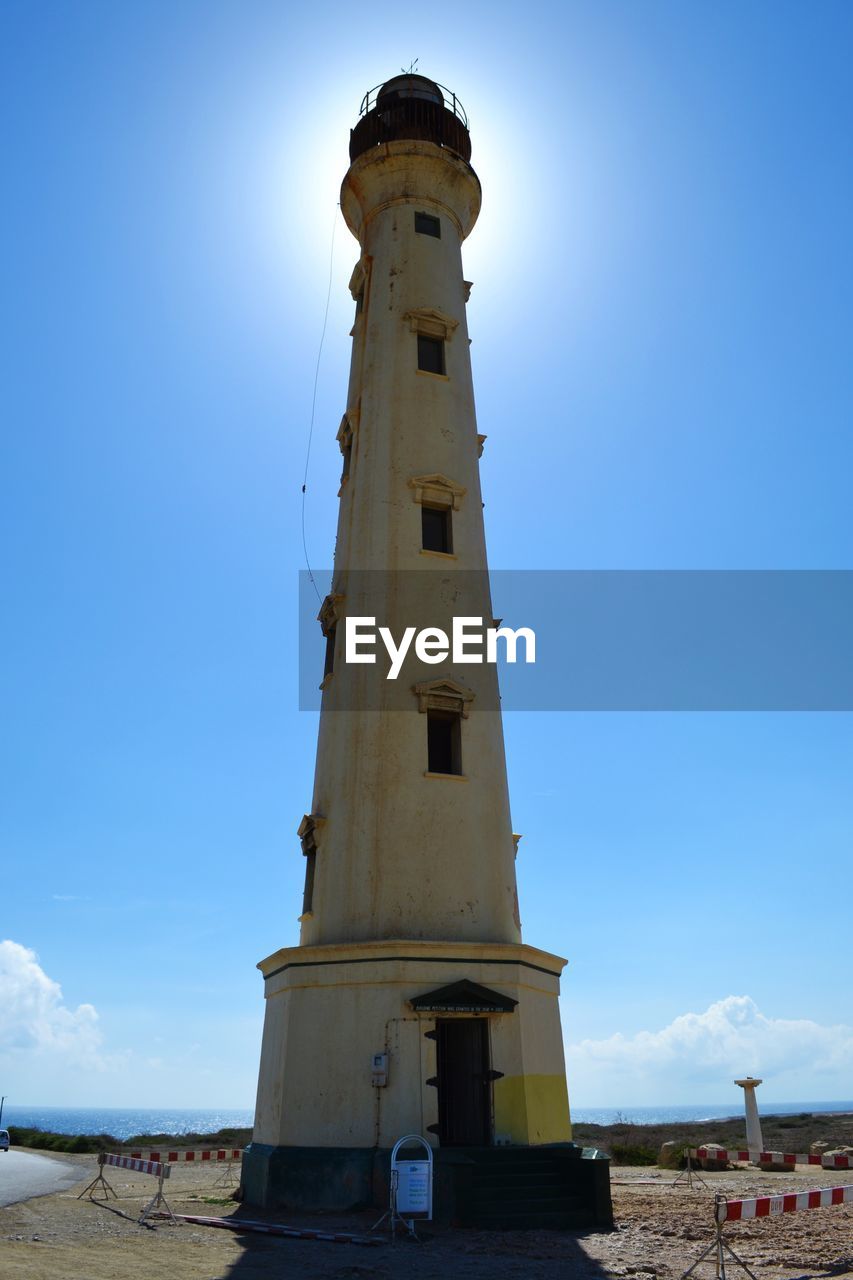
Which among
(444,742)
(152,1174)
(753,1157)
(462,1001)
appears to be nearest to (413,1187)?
(462,1001)

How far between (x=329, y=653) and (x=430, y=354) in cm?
828

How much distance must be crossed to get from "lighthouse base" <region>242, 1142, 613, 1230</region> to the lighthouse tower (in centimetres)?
6

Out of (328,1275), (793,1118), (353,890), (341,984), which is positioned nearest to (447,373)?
(353,890)

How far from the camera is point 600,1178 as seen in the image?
16.8 metres

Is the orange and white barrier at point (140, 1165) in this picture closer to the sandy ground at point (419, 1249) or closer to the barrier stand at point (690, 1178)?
the sandy ground at point (419, 1249)

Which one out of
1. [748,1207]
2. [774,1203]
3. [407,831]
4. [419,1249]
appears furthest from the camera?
[407,831]

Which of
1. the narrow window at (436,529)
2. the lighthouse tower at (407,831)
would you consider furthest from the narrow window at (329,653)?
the narrow window at (436,529)

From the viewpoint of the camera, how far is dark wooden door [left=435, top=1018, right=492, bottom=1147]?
61.2 feet

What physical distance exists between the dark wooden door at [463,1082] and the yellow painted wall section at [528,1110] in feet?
0.88

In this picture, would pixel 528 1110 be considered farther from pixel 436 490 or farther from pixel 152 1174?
pixel 436 490

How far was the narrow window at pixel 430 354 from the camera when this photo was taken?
1017 inches

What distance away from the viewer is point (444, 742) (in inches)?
880

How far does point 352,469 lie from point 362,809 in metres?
9.04

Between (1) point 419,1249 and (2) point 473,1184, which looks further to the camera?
(2) point 473,1184
